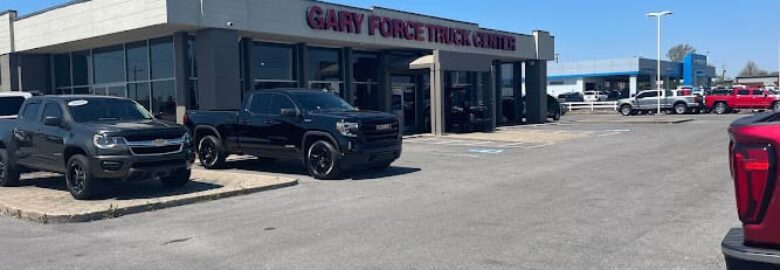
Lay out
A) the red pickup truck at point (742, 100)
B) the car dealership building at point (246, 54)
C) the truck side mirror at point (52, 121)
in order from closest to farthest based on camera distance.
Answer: the truck side mirror at point (52, 121)
the car dealership building at point (246, 54)
the red pickup truck at point (742, 100)

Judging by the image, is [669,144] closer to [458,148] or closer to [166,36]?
[458,148]

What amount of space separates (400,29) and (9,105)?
45.7 feet

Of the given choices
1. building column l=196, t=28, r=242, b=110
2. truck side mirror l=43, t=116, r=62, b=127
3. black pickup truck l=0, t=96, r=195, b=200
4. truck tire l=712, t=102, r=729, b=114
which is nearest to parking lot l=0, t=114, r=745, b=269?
black pickup truck l=0, t=96, r=195, b=200

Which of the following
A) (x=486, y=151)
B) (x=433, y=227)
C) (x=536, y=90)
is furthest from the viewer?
(x=536, y=90)

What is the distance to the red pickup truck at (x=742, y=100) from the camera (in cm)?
4229

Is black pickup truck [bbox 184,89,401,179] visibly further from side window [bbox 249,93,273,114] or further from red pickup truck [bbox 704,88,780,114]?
red pickup truck [bbox 704,88,780,114]

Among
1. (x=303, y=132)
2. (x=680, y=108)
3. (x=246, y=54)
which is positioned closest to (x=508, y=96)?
(x=680, y=108)

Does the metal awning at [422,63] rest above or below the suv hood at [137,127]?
above

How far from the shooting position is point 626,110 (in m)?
46.8

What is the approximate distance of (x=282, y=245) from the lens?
700cm

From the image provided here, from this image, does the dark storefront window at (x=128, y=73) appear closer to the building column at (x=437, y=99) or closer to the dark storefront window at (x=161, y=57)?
the dark storefront window at (x=161, y=57)

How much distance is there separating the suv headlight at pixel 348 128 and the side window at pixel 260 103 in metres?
2.13

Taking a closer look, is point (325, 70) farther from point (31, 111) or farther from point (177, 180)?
point (31, 111)

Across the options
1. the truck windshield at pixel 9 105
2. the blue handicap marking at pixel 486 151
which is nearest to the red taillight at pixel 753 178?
the blue handicap marking at pixel 486 151
